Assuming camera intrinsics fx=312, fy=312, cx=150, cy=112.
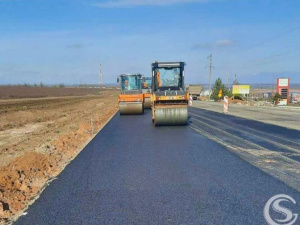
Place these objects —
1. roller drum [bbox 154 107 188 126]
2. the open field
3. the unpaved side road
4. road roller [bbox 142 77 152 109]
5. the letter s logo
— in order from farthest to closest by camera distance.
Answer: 1. the open field
2. road roller [bbox 142 77 152 109]
3. the unpaved side road
4. roller drum [bbox 154 107 188 126]
5. the letter s logo

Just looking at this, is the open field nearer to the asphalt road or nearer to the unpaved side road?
the unpaved side road

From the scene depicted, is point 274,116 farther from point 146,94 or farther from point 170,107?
point 146,94

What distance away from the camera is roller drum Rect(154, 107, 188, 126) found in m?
15.4

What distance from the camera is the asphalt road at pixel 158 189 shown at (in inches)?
188

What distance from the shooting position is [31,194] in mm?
5945

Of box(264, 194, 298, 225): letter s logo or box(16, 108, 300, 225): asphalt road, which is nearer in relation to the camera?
box(264, 194, 298, 225): letter s logo

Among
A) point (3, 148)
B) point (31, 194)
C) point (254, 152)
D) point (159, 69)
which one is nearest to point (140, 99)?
point (159, 69)

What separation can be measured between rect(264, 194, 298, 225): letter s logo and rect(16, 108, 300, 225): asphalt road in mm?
112

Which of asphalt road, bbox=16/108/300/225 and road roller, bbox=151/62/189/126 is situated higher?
road roller, bbox=151/62/189/126

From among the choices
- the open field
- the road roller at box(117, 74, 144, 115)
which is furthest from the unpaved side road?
the open field

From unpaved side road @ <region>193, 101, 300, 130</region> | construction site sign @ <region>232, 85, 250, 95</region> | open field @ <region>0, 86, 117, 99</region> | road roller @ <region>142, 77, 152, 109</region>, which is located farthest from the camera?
construction site sign @ <region>232, 85, 250, 95</region>

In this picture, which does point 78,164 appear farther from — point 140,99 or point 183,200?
point 140,99

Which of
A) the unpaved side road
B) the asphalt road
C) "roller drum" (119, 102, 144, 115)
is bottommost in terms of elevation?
the unpaved side road

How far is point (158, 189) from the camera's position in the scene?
19.6ft
